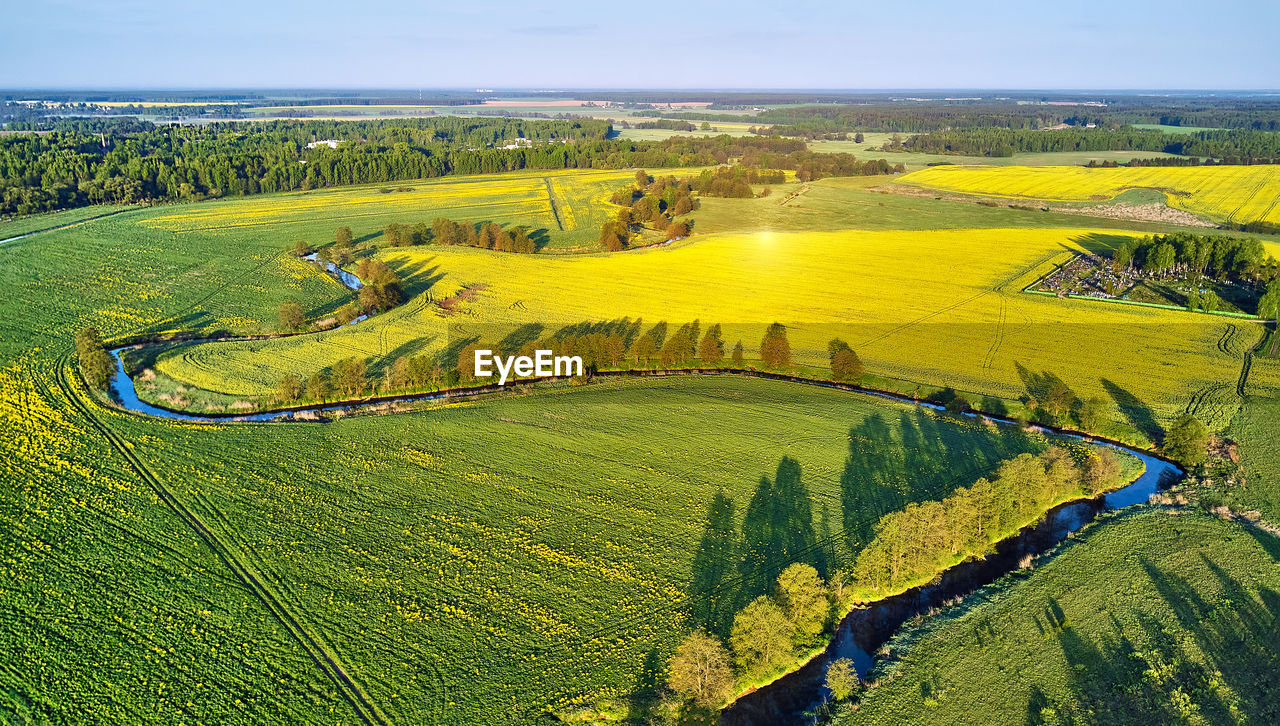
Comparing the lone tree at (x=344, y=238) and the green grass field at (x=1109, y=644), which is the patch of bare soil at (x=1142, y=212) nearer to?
the green grass field at (x=1109, y=644)

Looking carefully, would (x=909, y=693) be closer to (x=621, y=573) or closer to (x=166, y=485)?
(x=621, y=573)

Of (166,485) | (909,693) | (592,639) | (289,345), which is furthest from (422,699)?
(289,345)

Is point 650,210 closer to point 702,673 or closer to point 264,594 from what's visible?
point 264,594

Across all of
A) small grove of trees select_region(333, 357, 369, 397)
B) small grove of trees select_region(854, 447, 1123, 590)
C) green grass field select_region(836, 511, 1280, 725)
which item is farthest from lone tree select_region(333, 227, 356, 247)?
green grass field select_region(836, 511, 1280, 725)

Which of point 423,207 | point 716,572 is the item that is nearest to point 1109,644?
point 716,572

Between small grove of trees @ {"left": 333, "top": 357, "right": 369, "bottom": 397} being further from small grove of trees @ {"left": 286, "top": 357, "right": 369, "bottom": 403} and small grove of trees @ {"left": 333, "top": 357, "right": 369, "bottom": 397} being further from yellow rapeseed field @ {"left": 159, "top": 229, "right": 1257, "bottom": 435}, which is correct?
yellow rapeseed field @ {"left": 159, "top": 229, "right": 1257, "bottom": 435}

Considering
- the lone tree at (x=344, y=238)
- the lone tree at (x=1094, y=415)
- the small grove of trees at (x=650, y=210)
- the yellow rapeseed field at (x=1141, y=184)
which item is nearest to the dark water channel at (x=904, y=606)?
the lone tree at (x=1094, y=415)
